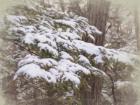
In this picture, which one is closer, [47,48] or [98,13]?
[47,48]

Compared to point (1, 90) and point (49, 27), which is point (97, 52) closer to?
point (49, 27)

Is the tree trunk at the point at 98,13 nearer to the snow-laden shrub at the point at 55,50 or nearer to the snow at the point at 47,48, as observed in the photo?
the snow-laden shrub at the point at 55,50

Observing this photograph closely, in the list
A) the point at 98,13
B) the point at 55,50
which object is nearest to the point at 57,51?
the point at 55,50

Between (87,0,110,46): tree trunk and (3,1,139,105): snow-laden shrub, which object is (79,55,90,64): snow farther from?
(87,0,110,46): tree trunk

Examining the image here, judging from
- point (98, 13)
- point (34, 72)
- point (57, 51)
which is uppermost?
point (98, 13)

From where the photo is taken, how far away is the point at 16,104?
305 centimetres

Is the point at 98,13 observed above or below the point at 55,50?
above

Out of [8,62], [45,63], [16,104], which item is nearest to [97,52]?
[45,63]

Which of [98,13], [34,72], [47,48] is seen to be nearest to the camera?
[34,72]

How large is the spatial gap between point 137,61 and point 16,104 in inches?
45.5

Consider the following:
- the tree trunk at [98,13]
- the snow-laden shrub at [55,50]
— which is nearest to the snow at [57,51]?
the snow-laden shrub at [55,50]

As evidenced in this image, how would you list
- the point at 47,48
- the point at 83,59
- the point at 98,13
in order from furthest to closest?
the point at 98,13 → the point at 83,59 → the point at 47,48

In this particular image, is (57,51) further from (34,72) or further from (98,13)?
(98,13)

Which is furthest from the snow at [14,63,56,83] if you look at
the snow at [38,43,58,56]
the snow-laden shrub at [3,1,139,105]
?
the snow at [38,43,58,56]
